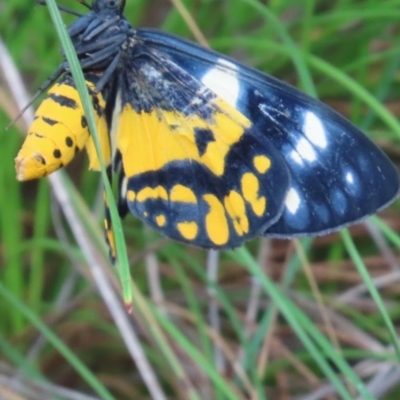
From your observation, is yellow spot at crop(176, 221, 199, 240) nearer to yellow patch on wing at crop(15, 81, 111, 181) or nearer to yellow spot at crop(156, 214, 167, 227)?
yellow spot at crop(156, 214, 167, 227)

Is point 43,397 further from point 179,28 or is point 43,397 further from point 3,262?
point 179,28

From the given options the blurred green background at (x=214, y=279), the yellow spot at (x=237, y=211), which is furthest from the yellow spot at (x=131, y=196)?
the blurred green background at (x=214, y=279)

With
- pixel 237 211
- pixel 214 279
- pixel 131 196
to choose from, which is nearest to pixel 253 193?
pixel 237 211

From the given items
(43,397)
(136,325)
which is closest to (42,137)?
(43,397)

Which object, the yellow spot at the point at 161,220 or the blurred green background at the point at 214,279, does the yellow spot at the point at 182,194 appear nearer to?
the yellow spot at the point at 161,220

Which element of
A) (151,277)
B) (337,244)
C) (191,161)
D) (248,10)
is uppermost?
(248,10)
